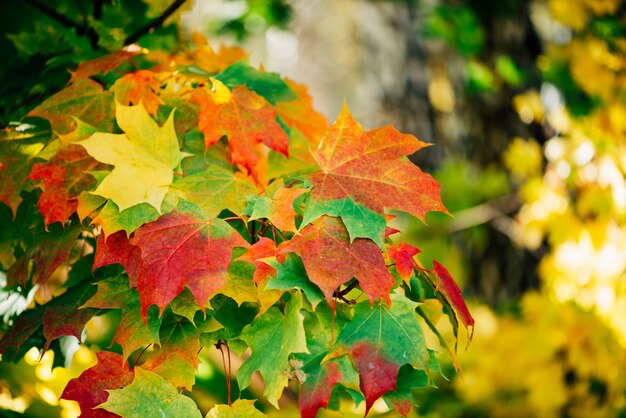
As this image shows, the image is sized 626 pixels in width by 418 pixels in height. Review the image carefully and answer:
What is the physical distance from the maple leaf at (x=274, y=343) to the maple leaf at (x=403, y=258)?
5.5 inches

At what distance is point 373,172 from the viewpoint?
886 millimetres

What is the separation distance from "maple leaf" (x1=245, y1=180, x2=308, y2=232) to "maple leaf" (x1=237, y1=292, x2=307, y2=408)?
9 centimetres

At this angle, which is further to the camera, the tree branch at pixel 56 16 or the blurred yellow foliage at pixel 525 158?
the blurred yellow foliage at pixel 525 158

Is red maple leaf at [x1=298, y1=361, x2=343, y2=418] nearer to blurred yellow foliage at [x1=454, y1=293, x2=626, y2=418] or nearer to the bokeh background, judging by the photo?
the bokeh background

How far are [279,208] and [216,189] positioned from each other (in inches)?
4.7

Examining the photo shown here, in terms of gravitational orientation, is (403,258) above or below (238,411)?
above

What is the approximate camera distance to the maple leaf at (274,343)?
0.77 m

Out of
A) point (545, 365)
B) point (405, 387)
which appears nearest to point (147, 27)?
point (405, 387)

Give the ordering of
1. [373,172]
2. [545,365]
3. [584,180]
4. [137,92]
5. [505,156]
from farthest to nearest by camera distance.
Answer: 1. [505,156]
2. [584,180]
3. [545,365]
4. [137,92]
5. [373,172]

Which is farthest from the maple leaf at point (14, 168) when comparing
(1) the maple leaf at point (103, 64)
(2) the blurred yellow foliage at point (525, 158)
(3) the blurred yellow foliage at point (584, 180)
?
(2) the blurred yellow foliage at point (525, 158)

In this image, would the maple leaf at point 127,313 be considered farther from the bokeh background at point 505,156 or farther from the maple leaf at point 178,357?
the bokeh background at point 505,156

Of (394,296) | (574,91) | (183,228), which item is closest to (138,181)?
(183,228)

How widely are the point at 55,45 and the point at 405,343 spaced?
3.05 feet

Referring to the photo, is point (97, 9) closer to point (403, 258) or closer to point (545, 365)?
point (403, 258)
